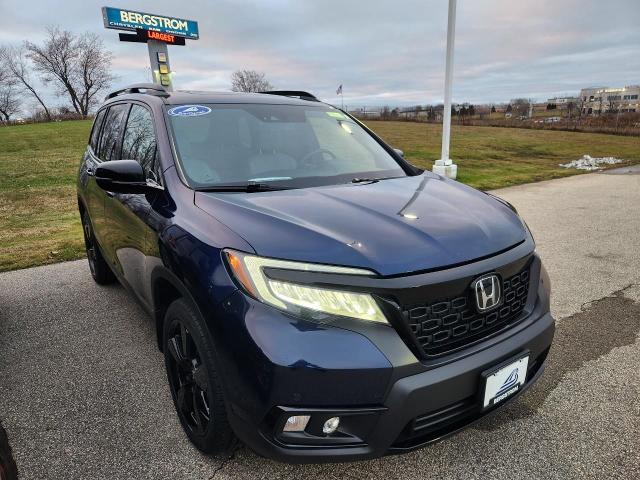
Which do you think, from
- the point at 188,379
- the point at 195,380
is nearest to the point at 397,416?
the point at 195,380

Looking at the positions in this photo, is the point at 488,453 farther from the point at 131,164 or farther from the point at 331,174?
the point at 131,164

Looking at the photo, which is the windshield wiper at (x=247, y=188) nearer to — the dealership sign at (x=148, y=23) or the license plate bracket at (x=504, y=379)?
the license plate bracket at (x=504, y=379)

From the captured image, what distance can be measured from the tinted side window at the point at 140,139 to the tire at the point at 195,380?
1006mm

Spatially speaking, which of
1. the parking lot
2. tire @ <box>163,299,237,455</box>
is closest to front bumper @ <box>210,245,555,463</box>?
tire @ <box>163,299,237,455</box>

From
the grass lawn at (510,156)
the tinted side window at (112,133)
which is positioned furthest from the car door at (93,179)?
the grass lawn at (510,156)

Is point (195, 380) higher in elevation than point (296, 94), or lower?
lower

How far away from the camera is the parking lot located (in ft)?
7.05

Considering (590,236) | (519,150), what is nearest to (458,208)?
(590,236)

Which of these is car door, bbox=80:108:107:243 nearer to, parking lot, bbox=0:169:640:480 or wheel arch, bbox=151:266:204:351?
parking lot, bbox=0:169:640:480

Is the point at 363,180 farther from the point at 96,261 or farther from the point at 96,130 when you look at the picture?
the point at 96,261

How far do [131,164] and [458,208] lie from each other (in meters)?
1.72

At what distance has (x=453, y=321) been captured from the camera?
179 centimetres

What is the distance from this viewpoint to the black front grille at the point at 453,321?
1723mm

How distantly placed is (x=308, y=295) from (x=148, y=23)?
21.4 m
